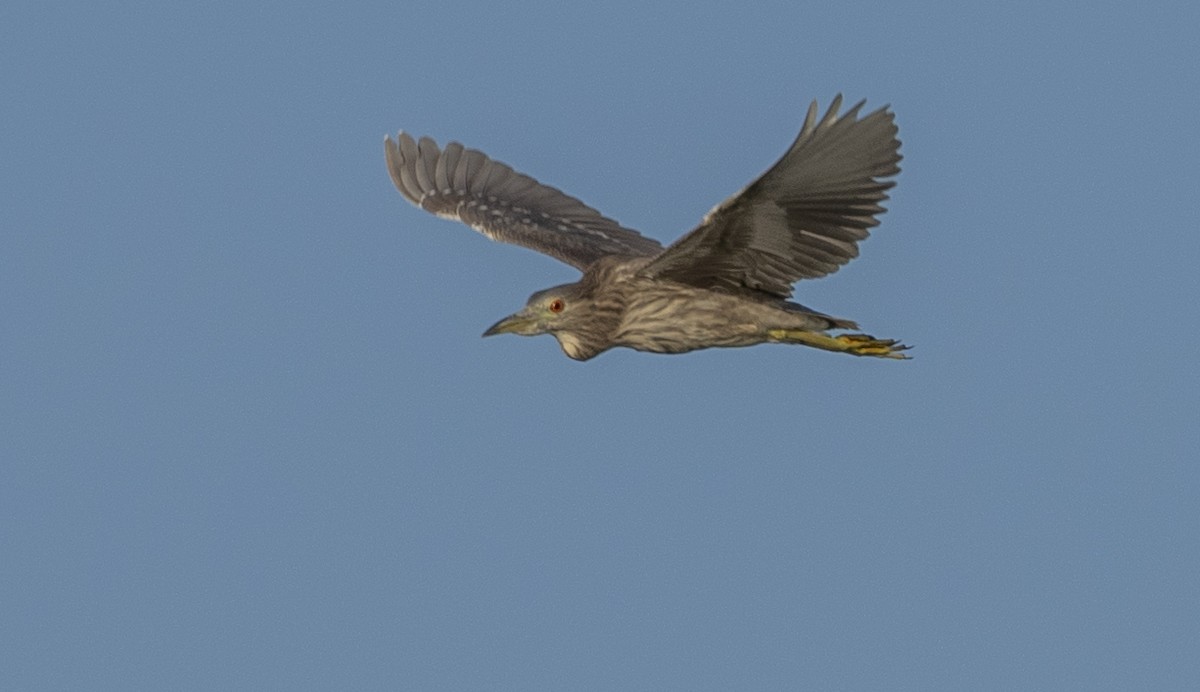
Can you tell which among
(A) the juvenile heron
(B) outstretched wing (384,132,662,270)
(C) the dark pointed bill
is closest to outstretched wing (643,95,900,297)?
(A) the juvenile heron

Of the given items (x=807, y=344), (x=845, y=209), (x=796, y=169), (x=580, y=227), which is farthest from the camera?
(x=580, y=227)

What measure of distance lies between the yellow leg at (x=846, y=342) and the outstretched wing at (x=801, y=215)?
34cm

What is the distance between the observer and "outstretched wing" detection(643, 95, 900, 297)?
1278 centimetres

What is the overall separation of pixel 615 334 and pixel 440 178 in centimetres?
426

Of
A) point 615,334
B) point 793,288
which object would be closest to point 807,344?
point 793,288

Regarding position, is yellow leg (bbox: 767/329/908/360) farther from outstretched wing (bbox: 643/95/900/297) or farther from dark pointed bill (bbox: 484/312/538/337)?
dark pointed bill (bbox: 484/312/538/337)

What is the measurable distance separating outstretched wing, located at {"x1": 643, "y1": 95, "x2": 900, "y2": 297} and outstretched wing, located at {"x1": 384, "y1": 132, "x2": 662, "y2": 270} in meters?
3.07

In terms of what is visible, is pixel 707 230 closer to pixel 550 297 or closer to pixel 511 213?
pixel 550 297

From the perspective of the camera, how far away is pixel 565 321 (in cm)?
1469

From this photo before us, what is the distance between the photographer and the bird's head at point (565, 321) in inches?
576

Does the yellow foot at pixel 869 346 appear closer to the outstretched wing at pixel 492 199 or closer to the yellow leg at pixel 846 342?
the yellow leg at pixel 846 342

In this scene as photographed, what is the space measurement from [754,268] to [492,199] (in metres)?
4.51

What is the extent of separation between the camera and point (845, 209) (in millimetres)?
13844

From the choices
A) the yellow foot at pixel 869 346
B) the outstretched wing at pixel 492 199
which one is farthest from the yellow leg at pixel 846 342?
the outstretched wing at pixel 492 199
